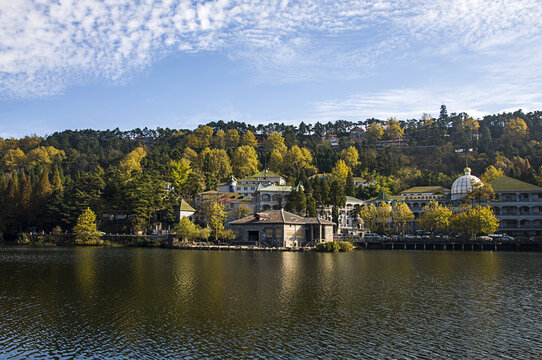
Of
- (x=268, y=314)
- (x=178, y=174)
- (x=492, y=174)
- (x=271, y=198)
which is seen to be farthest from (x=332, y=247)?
(x=492, y=174)

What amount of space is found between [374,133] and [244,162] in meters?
66.4

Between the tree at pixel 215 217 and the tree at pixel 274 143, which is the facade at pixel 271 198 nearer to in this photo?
the tree at pixel 215 217

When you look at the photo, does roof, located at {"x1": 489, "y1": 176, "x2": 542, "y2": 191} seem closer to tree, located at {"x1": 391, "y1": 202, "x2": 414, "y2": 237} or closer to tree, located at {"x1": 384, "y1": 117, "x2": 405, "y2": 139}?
tree, located at {"x1": 391, "y1": 202, "x2": 414, "y2": 237}

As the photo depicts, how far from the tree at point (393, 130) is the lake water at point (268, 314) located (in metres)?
139

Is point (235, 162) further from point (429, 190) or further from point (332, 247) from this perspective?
point (332, 247)

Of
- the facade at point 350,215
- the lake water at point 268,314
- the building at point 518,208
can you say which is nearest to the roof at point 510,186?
the building at point 518,208

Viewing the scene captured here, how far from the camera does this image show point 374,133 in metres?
177

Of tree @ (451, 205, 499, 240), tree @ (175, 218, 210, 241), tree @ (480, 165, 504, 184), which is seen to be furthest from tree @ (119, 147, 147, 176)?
tree @ (480, 165, 504, 184)

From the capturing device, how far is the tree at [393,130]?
6966 inches

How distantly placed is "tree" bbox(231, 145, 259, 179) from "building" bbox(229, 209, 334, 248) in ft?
175

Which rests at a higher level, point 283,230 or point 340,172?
point 340,172

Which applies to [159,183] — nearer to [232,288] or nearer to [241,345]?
[232,288]

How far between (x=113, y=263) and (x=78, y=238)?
37.5 m

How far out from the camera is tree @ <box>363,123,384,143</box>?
177250 mm
